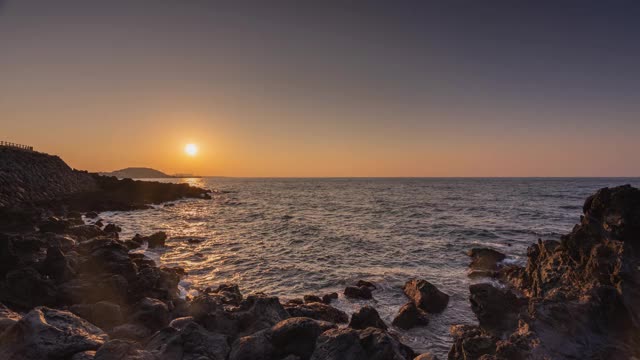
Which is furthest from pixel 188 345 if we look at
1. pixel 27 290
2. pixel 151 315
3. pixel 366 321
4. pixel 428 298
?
pixel 428 298

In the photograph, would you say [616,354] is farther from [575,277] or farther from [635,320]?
[575,277]

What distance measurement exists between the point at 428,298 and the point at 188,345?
39.3 feet

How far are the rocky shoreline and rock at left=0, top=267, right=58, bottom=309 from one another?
4cm

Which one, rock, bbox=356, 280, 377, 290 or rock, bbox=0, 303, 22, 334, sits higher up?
rock, bbox=0, 303, 22, 334

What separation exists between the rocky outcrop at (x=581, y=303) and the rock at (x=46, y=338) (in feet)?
35.3

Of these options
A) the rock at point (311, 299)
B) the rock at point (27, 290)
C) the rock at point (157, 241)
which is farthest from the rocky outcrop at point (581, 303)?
the rock at point (157, 241)

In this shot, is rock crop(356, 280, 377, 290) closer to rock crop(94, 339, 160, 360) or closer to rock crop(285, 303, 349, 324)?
rock crop(285, 303, 349, 324)

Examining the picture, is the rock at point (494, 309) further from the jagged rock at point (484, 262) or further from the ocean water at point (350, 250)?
the jagged rock at point (484, 262)

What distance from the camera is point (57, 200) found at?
47.1 m

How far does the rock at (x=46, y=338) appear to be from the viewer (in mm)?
8086

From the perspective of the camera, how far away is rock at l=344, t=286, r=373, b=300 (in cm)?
1843

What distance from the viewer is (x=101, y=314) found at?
12.3m

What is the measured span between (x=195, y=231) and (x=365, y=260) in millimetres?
22981

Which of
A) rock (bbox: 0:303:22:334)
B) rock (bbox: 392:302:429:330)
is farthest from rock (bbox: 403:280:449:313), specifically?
rock (bbox: 0:303:22:334)
